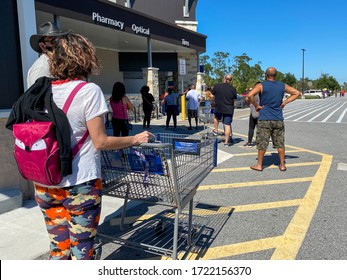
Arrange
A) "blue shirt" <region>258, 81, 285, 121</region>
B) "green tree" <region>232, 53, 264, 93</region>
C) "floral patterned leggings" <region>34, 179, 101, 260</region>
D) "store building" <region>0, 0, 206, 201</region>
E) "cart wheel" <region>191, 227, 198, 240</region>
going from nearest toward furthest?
1. "floral patterned leggings" <region>34, 179, 101, 260</region>
2. "cart wheel" <region>191, 227, 198, 240</region>
3. "store building" <region>0, 0, 206, 201</region>
4. "blue shirt" <region>258, 81, 285, 121</region>
5. "green tree" <region>232, 53, 264, 93</region>

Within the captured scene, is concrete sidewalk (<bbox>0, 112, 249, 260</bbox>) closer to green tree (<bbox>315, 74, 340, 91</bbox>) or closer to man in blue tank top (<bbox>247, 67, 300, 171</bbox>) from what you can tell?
man in blue tank top (<bbox>247, 67, 300, 171</bbox>)

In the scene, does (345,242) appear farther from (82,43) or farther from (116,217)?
(82,43)


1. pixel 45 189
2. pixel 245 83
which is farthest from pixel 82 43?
pixel 245 83

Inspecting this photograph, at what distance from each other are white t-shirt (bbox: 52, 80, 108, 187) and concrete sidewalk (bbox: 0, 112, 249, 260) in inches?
65.5

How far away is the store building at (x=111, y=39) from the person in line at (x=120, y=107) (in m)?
2.23

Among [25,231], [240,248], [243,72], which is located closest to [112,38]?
[25,231]

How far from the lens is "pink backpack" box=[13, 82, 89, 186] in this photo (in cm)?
176

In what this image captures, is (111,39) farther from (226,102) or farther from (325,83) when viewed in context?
(325,83)

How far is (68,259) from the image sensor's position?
210cm

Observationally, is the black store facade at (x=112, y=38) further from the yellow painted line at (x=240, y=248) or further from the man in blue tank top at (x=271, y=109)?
the man in blue tank top at (x=271, y=109)

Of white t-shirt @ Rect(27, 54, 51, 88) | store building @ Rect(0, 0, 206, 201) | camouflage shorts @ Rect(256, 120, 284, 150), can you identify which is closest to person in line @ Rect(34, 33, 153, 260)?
white t-shirt @ Rect(27, 54, 51, 88)

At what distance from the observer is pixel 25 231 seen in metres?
3.53

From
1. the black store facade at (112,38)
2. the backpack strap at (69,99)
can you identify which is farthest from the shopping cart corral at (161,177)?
the black store facade at (112,38)

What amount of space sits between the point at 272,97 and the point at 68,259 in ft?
15.8
